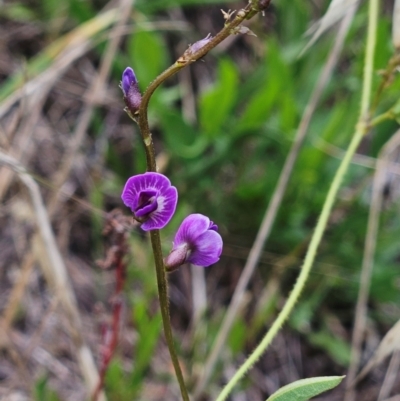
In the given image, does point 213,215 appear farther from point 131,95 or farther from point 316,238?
point 131,95

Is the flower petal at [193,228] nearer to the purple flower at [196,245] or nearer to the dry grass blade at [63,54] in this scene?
the purple flower at [196,245]

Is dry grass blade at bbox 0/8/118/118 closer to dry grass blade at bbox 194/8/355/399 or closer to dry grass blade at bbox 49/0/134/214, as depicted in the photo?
dry grass blade at bbox 49/0/134/214

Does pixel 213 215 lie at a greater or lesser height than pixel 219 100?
lesser

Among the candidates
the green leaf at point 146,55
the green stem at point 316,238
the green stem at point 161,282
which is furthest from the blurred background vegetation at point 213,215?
the green stem at point 161,282

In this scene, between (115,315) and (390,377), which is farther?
(390,377)

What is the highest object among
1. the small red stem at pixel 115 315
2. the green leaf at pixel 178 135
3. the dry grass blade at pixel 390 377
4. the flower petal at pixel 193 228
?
the green leaf at pixel 178 135

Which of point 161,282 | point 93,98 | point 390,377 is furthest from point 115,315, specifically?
point 390,377
